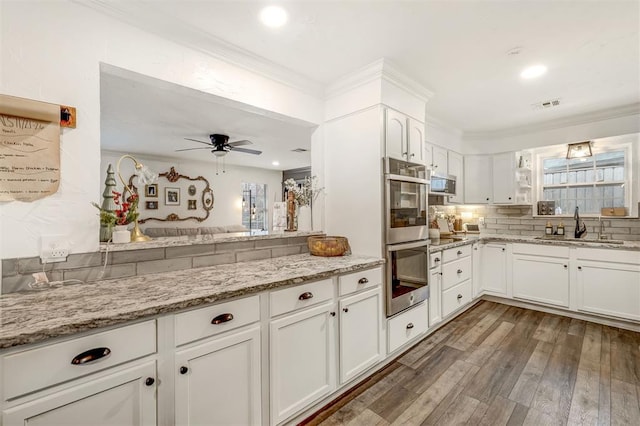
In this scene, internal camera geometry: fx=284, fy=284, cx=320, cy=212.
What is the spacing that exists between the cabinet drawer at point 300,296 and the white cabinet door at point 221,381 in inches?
6.4

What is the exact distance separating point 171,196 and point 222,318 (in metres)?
5.77

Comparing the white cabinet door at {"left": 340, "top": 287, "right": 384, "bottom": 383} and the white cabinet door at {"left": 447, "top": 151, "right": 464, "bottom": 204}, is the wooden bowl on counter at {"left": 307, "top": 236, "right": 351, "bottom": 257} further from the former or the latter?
the white cabinet door at {"left": 447, "top": 151, "right": 464, "bottom": 204}

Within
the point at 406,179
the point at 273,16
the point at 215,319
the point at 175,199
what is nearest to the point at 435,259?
the point at 406,179

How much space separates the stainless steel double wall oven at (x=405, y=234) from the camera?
7.66ft

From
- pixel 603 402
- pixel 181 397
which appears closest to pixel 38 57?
pixel 181 397

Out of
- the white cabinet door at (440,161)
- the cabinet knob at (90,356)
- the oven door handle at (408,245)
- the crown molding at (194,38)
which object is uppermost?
the crown molding at (194,38)

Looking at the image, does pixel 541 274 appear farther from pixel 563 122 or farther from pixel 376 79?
pixel 376 79

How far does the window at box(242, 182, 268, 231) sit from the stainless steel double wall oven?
578cm

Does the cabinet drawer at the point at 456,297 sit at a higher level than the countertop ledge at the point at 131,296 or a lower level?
lower

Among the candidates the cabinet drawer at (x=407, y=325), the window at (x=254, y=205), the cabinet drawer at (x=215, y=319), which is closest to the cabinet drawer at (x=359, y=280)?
the cabinet drawer at (x=407, y=325)

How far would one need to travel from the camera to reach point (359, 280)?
2.07 meters

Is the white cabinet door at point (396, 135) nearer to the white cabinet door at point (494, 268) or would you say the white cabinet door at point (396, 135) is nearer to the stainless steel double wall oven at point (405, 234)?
the stainless steel double wall oven at point (405, 234)

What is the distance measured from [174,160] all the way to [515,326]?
22.1 feet

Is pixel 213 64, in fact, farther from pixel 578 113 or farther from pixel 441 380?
pixel 578 113
